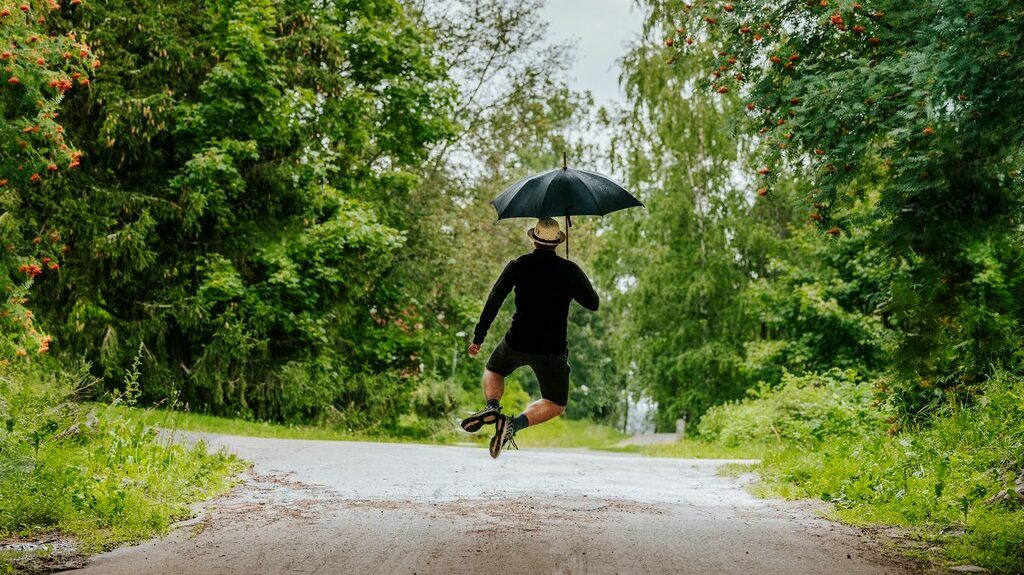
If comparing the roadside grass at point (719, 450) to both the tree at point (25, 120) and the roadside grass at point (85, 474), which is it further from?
the tree at point (25, 120)

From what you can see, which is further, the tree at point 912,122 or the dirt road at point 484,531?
the tree at point 912,122

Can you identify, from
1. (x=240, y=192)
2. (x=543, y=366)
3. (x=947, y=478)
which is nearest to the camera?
(x=543, y=366)

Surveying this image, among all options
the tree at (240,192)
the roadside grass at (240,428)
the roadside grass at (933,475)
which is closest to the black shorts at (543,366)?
the roadside grass at (933,475)

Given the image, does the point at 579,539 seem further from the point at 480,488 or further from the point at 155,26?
the point at 155,26

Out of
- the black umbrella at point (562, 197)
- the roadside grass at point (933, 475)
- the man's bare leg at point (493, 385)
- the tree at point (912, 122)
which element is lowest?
the roadside grass at point (933, 475)

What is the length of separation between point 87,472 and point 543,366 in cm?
401

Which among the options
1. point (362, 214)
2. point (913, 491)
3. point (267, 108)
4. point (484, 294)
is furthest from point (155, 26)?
point (913, 491)

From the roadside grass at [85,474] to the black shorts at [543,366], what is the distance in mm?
2837

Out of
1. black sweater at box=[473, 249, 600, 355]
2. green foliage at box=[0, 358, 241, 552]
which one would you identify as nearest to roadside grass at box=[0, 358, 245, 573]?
green foliage at box=[0, 358, 241, 552]

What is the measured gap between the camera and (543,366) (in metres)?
7.17

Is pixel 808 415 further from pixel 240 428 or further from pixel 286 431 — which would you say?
pixel 240 428

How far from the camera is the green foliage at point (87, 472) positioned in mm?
6559

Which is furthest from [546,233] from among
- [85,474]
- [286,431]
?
[286,431]

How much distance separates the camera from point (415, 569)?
5.34m
